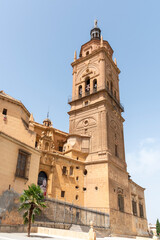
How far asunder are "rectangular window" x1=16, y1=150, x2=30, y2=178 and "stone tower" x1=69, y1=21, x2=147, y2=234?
12278mm

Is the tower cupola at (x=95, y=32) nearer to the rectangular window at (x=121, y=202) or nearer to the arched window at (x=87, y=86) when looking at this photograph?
the arched window at (x=87, y=86)

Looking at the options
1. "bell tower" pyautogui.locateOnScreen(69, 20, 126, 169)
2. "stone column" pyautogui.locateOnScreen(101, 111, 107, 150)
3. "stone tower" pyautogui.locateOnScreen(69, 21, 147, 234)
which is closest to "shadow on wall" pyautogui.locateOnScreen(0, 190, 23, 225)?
"stone tower" pyautogui.locateOnScreen(69, 21, 147, 234)

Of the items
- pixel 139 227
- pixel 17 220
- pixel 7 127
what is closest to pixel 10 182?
pixel 17 220

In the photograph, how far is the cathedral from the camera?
1970 centimetres

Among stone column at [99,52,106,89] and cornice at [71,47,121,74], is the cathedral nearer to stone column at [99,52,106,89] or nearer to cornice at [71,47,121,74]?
stone column at [99,52,106,89]

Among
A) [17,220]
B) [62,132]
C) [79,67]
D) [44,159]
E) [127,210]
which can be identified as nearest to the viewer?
[17,220]

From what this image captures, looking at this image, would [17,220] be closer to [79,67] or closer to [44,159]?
[44,159]

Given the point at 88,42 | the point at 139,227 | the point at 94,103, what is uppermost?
the point at 88,42

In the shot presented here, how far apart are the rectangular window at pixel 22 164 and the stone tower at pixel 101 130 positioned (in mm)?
12278

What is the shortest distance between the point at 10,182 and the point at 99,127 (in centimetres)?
1792

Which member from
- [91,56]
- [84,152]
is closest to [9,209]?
[84,152]

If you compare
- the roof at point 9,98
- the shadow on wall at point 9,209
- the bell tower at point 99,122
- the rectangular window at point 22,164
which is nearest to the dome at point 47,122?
the bell tower at point 99,122

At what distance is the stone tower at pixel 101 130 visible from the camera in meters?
28.4

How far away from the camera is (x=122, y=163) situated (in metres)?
35.2
